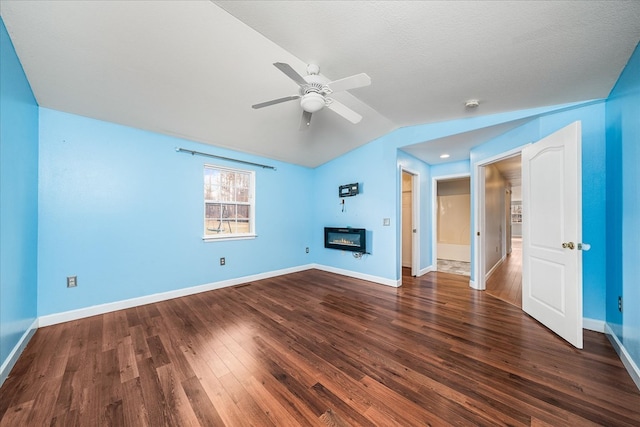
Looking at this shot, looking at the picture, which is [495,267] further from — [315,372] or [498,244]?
[315,372]

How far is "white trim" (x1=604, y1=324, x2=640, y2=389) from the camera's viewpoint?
5.29 feet

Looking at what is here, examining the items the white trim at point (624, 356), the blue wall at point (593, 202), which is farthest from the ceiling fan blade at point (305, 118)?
the white trim at point (624, 356)

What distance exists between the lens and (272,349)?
204 cm

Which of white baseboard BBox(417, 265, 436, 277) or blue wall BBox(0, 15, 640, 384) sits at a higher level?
blue wall BBox(0, 15, 640, 384)

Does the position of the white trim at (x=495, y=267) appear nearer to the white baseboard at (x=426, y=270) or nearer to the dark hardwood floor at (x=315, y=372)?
the white baseboard at (x=426, y=270)

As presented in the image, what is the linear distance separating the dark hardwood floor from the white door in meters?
0.25

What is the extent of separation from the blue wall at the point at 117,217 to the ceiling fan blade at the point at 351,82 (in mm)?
2700

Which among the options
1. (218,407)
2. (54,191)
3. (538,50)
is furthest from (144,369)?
(538,50)

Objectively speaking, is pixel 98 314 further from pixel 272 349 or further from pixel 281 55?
pixel 281 55

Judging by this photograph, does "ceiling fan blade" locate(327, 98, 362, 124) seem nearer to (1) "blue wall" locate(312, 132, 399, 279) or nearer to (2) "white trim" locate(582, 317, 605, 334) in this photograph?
(1) "blue wall" locate(312, 132, 399, 279)

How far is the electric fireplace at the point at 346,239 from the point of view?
167 inches

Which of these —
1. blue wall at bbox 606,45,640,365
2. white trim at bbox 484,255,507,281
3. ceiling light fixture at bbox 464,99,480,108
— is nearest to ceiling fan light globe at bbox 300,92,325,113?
ceiling light fixture at bbox 464,99,480,108

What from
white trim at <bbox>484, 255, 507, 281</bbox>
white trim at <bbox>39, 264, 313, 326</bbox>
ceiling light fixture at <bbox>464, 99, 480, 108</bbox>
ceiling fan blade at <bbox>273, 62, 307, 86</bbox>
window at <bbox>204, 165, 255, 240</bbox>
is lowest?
white trim at <bbox>484, 255, 507, 281</bbox>

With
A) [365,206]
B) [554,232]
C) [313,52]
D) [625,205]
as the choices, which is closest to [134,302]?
[313,52]
